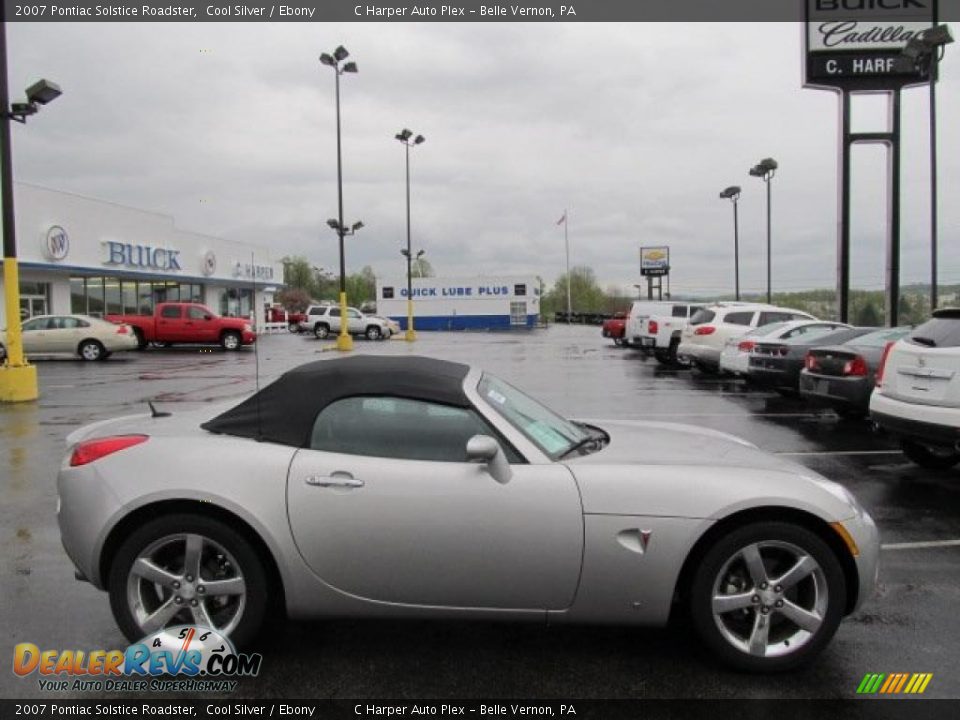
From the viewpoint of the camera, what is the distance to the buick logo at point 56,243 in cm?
2908

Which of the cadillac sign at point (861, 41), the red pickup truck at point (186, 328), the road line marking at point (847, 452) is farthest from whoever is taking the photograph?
the red pickup truck at point (186, 328)

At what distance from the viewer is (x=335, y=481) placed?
3277 millimetres

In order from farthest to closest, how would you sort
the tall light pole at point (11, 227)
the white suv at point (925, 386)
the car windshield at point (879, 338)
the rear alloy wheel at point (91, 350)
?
the rear alloy wheel at point (91, 350)
the tall light pole at point (11, 227)
the car windshield at point (879, 338)
the white suv at point (925, 386)

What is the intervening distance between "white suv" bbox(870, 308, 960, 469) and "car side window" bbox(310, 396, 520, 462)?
4.48m

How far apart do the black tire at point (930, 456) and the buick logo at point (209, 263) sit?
133 ft

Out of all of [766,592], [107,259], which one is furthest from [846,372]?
[107,259]

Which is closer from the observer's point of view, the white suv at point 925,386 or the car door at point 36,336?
the white suv at point 925,386

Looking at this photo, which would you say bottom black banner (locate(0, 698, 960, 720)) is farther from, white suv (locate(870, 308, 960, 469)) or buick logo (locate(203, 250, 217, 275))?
buick logo (locate(203, 250, 217, 275))

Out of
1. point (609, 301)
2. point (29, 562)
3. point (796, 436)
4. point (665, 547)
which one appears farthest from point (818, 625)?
point (609, 301)

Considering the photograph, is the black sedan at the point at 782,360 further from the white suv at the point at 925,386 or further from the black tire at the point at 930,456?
the white suv at the point at 925,386

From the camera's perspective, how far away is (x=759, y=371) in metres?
12.7

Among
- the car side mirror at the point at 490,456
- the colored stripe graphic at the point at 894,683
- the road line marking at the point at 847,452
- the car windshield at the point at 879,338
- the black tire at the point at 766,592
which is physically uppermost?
the car windshield at the point at 879,338

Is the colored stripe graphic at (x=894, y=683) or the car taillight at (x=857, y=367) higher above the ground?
the car taillight at (x=857, y=367)

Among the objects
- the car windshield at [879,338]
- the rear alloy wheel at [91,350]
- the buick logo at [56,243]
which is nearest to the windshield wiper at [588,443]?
the car windshield at [879,338]
